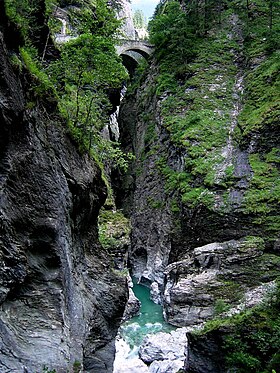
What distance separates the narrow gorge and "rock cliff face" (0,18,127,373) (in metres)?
0.04

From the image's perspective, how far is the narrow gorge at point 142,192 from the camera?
8.07m

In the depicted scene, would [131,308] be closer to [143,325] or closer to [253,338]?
[143,325]

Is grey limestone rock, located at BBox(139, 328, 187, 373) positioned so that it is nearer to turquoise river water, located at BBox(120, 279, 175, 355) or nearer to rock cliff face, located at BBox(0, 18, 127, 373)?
turquoise river water, located at BBox(120, 279, 175, 355)

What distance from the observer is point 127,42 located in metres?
46.6

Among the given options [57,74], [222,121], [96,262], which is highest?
[222,121]

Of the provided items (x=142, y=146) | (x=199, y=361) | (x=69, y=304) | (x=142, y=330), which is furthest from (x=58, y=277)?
(x=142, y=146)

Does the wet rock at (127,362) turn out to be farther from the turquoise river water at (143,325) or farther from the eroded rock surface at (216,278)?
the eroded rock surface at (216,278)

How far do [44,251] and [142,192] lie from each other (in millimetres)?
26236

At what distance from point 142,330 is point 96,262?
10.3m

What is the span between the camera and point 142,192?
3484 centimetres

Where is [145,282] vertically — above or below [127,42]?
below

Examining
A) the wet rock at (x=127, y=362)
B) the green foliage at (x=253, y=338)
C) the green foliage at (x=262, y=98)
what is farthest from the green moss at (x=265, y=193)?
the green foliage at (x=253, y=338)

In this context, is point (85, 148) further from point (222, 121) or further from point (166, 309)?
point (222, 121)

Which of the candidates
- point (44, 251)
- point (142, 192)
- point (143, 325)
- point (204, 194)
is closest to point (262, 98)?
point (204, 194)
